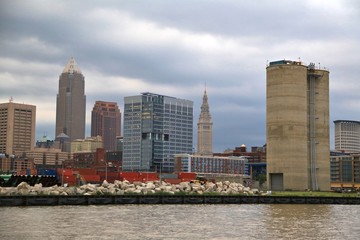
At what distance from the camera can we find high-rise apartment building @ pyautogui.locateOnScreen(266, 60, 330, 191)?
123625 millimetres

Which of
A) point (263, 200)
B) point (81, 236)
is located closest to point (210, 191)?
point (263, 200)

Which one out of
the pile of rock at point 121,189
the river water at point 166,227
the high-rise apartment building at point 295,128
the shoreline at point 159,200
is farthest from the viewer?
the high-rise apartment building at point 295,128

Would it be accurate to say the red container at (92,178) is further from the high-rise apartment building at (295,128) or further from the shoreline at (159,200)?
the shoreline at (159,200)

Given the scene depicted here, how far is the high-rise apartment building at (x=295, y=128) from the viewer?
406ft

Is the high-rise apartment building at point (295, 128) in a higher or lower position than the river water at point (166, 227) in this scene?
higher

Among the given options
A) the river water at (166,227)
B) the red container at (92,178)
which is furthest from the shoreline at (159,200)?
the red container at (92,178)

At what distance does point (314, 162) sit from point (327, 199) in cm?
1837

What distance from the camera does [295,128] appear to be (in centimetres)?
12369

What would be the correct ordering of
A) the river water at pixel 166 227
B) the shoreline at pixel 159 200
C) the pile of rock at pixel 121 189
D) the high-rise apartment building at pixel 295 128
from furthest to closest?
the high-rise apartment building at pixel 295 128
the pile of rock at pixel 121 189
the shoreline at pixel 159 200
the river water at pixel 166 227

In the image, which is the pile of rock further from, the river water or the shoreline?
the river water

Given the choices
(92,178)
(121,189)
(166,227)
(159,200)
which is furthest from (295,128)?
(166,227)

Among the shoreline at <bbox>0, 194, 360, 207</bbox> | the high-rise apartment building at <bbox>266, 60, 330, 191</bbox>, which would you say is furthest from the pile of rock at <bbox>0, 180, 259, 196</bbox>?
the high-rise apartment building at <bbox>266, 60, 330, 191</bbox>

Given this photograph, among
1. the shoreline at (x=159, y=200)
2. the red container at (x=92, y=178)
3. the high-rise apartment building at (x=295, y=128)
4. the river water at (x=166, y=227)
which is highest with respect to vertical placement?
the high-rise apartment building at (x=295, y=128)

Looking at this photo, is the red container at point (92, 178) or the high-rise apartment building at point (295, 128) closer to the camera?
the high-rise apartment building at point (295, 128)
